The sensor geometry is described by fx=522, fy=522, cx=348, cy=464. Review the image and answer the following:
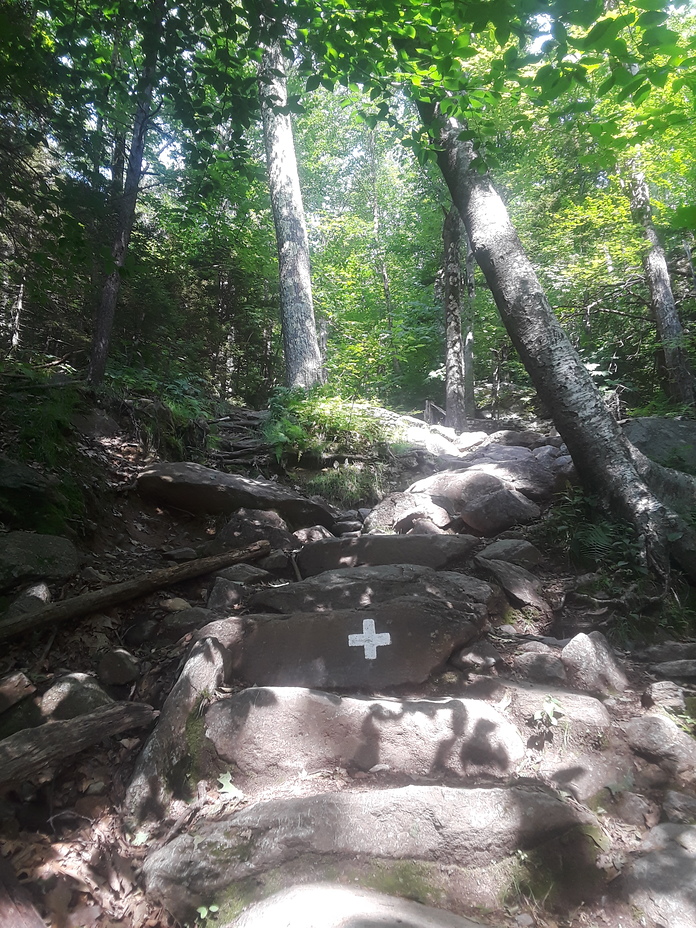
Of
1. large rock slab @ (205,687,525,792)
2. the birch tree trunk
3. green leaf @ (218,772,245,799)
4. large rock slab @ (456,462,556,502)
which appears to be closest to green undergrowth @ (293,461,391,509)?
large rock slab @ (456,462,556,502)

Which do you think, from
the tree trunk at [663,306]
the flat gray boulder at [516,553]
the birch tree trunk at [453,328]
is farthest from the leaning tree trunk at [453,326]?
the flat gray boulder at [516,553]

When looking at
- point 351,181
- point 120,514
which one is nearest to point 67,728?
point 120,514

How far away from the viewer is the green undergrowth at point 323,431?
805 centimetres

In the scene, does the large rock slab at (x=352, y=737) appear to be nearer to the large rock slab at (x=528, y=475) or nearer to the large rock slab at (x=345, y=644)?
the large rock slab at (x=345, y=644)

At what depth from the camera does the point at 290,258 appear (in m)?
10.8

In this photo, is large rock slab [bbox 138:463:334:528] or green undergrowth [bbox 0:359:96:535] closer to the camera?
green undergrowth [bbox 0:359:96:535]

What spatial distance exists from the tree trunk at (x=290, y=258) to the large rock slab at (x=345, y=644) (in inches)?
262

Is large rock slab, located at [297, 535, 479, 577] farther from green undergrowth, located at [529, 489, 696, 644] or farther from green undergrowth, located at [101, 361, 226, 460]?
green undergrowth, located at [101, 361, 226, 460]

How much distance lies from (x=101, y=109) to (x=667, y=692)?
22.7 ft

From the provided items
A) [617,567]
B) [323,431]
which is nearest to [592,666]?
[617,567]

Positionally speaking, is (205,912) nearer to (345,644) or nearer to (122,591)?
(345,644)

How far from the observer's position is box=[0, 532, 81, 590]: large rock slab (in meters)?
3.97

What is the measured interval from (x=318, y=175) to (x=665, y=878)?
27517 millimetres

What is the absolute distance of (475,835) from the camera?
2516 millimetres
